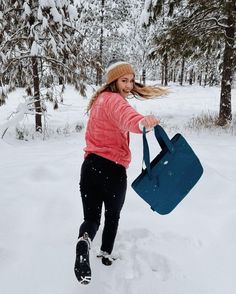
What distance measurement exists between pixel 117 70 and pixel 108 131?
1.65 ft

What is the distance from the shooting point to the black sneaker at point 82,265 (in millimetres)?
2322

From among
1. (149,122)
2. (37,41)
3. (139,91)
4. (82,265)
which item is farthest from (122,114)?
(37,41)

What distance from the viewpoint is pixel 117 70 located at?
261 cm

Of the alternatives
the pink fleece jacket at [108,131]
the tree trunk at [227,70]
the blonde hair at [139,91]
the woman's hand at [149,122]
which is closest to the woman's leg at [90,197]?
the pink fleece jacket at [108,131]

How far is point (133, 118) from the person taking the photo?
2.20 m

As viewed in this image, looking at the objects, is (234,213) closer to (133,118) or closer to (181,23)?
(133,118)

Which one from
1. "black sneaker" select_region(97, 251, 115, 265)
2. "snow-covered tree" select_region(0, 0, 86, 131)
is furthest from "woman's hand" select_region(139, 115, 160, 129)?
"snow-covered tree" select_region(0, 0, 86, 131)

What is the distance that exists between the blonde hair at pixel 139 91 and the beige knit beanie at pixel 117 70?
1.9 inches

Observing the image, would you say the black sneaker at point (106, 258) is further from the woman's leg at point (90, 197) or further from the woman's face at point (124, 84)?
the woman's face at point (124, 84)

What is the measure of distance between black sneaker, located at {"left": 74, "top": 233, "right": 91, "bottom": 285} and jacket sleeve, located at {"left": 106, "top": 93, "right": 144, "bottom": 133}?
0.96 metres

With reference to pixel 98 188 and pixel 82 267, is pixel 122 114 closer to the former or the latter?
pixel 98 188

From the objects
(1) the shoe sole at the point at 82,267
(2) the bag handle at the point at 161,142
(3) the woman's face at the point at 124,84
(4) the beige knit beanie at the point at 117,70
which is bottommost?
(1) the shoe sole at the point at 82,267

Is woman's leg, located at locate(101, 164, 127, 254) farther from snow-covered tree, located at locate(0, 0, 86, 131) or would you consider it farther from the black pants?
snow-covered tree, located at locate(0, 0, 86, 131)

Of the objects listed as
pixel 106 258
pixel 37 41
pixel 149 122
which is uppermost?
pixel 37 41
